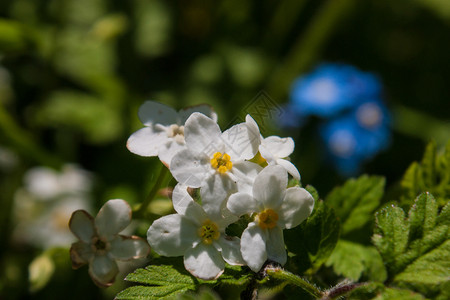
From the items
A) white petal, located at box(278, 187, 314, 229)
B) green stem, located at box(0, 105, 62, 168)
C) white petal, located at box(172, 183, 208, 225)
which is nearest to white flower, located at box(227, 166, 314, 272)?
white petal, located at box(278, 187, 314, 229)

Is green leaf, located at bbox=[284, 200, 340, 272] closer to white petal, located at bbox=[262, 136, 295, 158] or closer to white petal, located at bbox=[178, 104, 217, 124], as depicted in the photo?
white petal, located at bbox=[262, 136, 295, 158]

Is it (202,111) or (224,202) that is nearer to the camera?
(224,202)

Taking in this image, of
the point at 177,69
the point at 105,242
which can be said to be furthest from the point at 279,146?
the point at 177,69

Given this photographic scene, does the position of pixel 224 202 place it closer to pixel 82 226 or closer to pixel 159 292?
pixel 159 292

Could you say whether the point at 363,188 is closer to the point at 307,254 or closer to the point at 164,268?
the point at 307,254

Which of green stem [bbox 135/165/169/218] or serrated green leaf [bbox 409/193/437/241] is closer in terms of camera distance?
serrated green leaf [bbox 409/193/437/241]

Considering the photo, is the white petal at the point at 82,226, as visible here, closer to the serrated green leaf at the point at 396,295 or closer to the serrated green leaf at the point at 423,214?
the serrated green leaf at the point at 396,295
